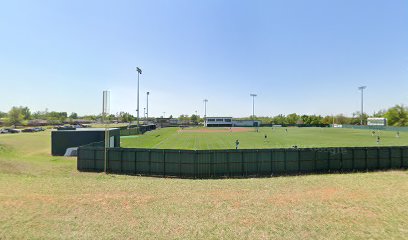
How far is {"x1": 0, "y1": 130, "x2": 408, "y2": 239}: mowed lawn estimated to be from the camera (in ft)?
28.0

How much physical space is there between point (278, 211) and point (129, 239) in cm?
589

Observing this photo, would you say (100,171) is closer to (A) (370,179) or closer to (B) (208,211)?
(B) (208,211)

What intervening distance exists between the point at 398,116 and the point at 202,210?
421 ft

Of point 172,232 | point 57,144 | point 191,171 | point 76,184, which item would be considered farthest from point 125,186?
point 57,144

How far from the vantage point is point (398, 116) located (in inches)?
4316

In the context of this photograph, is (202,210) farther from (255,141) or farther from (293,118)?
(293,118)

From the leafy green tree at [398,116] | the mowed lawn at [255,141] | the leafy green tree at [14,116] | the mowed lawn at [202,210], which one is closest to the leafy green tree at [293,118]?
the leafy green tree at [398,116]

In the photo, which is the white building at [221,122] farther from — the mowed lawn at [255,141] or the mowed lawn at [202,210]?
the mowed lawn at [202,210]

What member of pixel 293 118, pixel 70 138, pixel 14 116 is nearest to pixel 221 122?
pixel 293 118

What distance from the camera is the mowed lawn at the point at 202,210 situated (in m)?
8.54

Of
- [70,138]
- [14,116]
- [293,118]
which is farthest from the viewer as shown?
[293,118]

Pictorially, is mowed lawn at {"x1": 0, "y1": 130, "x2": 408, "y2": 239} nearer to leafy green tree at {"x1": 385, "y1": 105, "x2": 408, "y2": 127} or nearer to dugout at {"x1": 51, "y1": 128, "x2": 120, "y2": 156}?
dugout at {"x1": 51, "y1": 128, "x2": 120, "y2": 156}

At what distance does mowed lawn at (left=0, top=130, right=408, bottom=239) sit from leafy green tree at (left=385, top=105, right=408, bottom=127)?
115324mm

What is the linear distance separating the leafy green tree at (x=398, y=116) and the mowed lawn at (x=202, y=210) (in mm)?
115324
